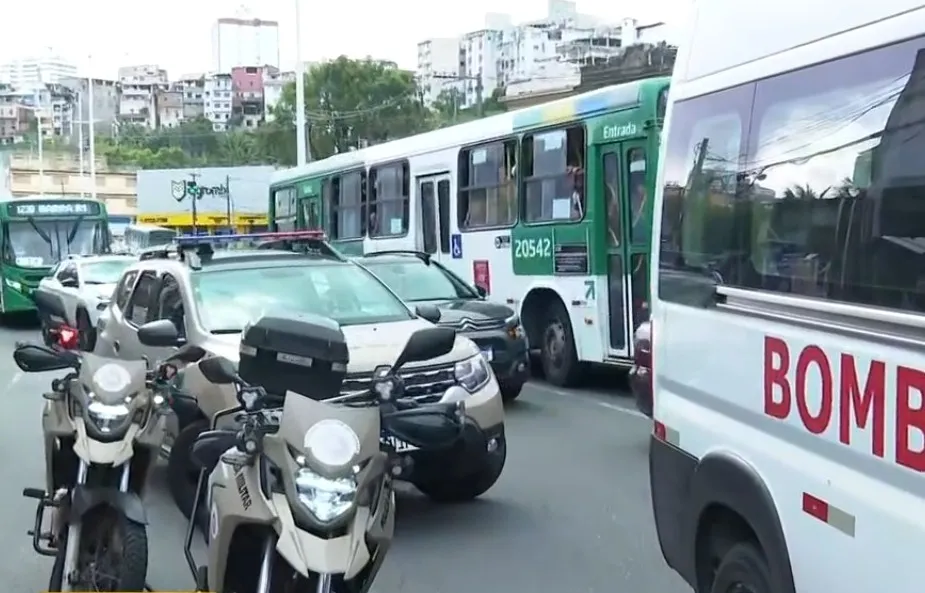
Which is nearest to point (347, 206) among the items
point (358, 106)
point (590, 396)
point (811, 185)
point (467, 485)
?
point (590, 396)

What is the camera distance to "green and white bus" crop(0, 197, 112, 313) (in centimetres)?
2544

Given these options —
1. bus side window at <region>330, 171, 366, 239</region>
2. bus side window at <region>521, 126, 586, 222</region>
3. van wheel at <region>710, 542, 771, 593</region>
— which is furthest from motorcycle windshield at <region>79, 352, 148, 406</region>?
bus side window at <region>330, 171, 366, 239</region>

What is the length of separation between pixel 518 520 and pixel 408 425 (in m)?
3.78

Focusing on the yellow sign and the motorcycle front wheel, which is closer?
the motorcycle front wheel

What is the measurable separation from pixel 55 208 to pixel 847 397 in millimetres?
25658

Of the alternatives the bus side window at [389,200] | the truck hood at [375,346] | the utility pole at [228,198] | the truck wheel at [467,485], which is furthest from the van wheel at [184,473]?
the utility pole at [228,198]

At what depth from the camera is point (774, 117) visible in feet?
12.6

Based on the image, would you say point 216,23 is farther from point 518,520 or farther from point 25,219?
point 518,520

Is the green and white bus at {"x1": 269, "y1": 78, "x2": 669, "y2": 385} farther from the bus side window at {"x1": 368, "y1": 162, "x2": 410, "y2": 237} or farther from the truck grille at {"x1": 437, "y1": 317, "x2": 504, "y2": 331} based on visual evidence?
the truck grille at {"x1": 437, "y1": 317, "x2": 504, "y2": 331}

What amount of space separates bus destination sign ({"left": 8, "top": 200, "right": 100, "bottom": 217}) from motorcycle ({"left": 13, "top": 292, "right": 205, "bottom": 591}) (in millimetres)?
22811

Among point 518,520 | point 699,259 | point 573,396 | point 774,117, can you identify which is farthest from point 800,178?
point 573,396

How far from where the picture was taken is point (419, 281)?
42.2 ft

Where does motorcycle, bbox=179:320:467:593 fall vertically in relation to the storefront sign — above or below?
below

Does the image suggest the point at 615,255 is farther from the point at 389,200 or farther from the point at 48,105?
the point at 48,105
